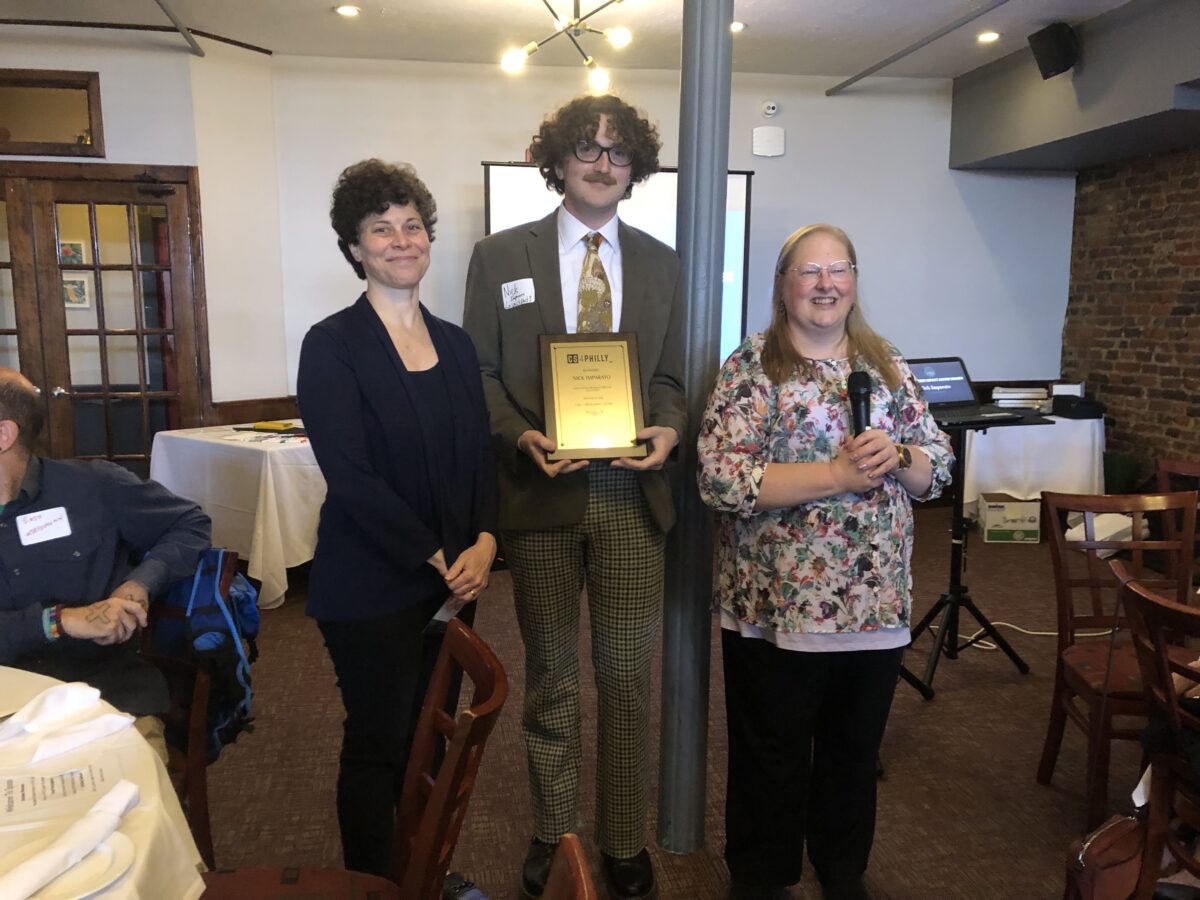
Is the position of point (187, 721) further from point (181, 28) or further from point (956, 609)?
point (181, 28)

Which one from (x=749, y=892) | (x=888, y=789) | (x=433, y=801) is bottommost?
(x=888, y=789)

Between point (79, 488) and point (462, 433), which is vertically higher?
point (462, 433)

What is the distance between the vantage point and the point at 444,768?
1.13m

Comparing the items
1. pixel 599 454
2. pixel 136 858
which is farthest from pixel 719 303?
pixel 136 858

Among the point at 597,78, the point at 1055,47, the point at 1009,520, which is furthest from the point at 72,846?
the point at 1055,47

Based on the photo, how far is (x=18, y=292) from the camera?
482 centimetres

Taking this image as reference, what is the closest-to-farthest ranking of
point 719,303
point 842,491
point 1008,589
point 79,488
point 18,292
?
1. point 842,491
2. point 79,488
3. point 719,303
4. point 1008,589
5. point 18,292

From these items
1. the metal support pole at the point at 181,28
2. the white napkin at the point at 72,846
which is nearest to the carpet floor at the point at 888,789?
the white napkin at the point at 72,846

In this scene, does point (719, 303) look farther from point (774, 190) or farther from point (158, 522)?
point (774, 190)

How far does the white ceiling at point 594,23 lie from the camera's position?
14.5ft

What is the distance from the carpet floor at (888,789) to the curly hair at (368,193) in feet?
4.97

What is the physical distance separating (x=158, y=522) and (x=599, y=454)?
952mm

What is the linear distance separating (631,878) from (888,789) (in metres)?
0.97

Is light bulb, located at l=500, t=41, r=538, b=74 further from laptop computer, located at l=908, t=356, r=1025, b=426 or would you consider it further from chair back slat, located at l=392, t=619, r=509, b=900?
chair back slat, located at l=392, t=619, r=509, b=900
